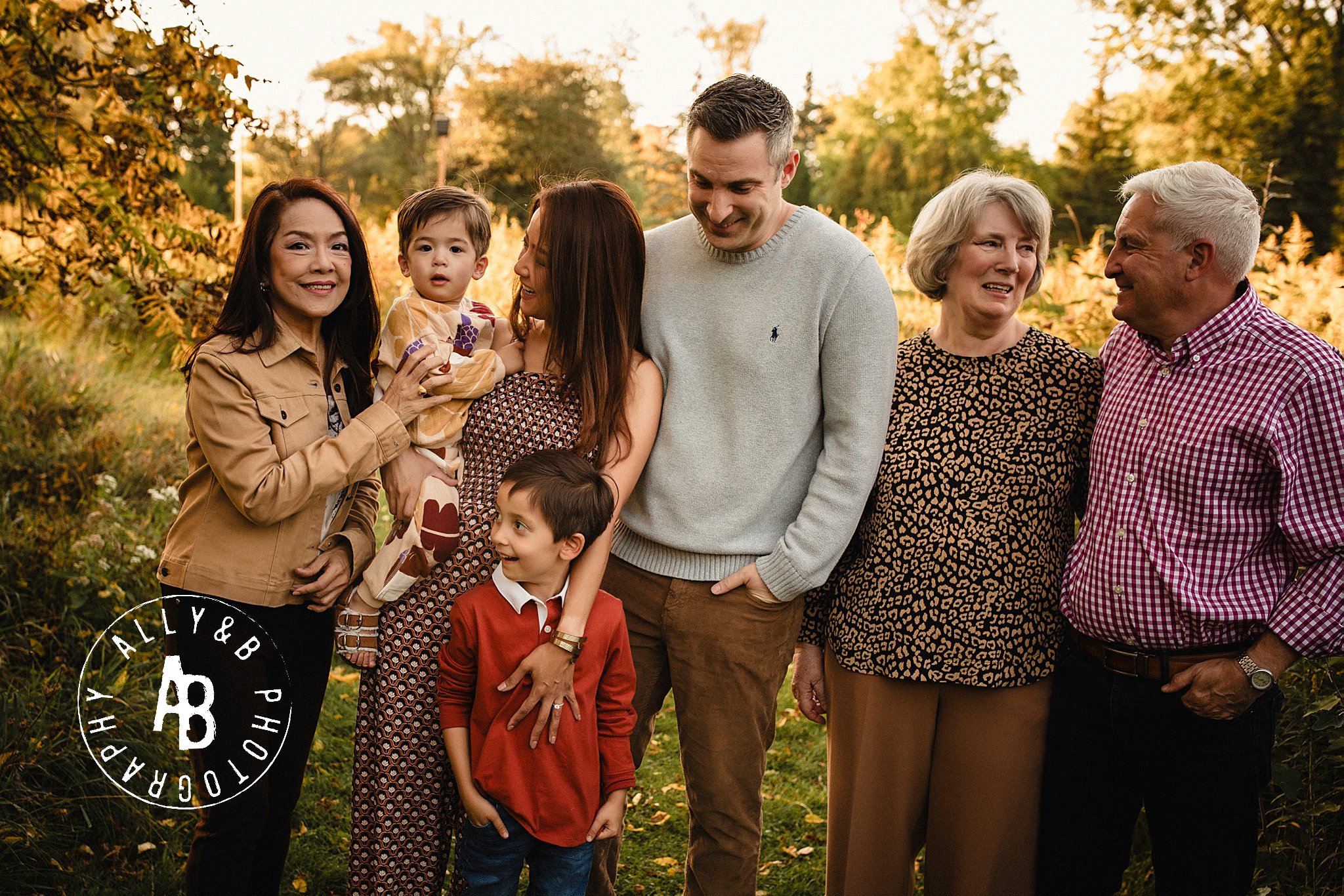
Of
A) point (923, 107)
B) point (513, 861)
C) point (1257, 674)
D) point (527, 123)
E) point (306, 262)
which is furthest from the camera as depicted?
point (923, 107)

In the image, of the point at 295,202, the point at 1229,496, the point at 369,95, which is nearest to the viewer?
the point at 1229,496

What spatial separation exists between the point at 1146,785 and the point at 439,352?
1.99m

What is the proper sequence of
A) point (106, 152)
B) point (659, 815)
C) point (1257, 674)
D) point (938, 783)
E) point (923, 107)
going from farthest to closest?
Answer: point (923, 107)
point (659, 815)
point (106, 152)
point (938, 783)
point (1257, 674)

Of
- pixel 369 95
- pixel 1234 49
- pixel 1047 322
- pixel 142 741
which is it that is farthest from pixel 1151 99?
pixel 369 95

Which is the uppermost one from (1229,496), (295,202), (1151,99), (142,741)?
(1151,99)

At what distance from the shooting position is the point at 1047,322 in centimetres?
557

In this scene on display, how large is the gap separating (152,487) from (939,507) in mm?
5035

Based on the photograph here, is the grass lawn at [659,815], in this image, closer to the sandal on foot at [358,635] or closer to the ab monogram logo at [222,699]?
the ab monogram logo at [222,699]

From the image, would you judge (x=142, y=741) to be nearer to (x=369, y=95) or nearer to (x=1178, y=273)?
(x=1178, y=273)

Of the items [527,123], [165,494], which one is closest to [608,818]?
[165,494]

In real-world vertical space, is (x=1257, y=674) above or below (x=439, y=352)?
below

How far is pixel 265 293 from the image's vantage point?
2.42 meters

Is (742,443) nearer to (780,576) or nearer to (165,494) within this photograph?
(780,576)

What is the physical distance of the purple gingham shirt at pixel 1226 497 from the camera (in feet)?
6.81
